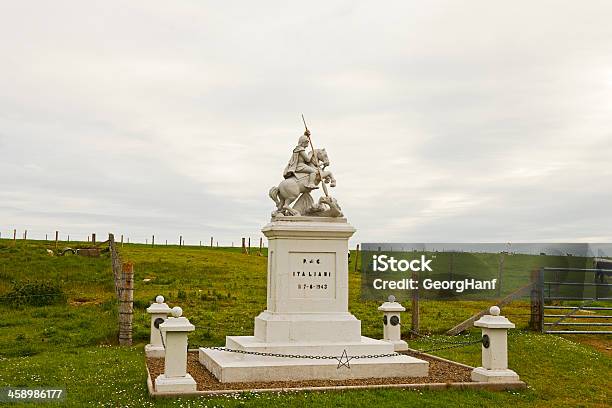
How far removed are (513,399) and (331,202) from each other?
16.1 feet

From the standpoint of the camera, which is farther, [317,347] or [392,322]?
[392,322]

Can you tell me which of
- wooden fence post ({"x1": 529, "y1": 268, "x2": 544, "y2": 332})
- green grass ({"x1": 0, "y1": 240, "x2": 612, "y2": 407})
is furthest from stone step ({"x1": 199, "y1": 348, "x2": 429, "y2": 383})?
wooden fence post ({"x1": 529, "y1": 268, "x2": 544, "y2": 332})

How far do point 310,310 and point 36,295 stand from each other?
11274mm

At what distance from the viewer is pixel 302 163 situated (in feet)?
42.6

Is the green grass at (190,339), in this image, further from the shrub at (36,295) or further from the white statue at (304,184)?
the white statue at (304,184)

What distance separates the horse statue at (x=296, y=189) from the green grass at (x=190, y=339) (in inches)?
144

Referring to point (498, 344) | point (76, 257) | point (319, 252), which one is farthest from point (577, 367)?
point (76, 257)

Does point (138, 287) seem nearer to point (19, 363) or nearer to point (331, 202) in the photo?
point (19, 363)

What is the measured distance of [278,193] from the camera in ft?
42.2

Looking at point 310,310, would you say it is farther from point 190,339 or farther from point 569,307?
point 569,307

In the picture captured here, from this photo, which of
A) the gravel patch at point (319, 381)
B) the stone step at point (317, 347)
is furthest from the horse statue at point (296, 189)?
the gravel patch at point (319, 381)

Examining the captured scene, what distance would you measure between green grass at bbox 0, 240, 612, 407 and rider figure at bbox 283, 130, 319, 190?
4149mm

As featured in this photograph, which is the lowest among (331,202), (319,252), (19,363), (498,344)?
(19,363)

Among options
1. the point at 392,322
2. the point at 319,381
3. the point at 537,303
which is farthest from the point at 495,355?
the point at 537,303
